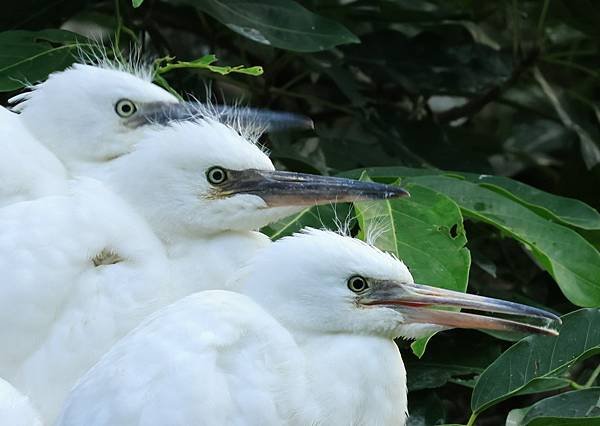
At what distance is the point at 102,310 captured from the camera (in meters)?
2.80

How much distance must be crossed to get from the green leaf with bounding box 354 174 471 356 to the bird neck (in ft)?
0.36

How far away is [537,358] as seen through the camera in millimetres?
2773

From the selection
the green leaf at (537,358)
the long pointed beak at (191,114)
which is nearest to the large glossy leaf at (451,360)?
the green leaf at (537,358)

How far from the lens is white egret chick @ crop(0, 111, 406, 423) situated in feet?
9.14

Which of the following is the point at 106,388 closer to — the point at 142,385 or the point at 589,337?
the point at 142,385

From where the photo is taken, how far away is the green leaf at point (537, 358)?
2.75 metres

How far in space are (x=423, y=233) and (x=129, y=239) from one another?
0.61m

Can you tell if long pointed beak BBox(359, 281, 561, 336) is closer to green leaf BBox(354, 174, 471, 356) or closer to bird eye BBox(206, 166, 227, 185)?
green leaf BBox(354, 174, 471, 356)

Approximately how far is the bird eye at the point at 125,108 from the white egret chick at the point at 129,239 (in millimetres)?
137

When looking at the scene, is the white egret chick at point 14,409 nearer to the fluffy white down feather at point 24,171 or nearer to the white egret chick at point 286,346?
the white egret chick at point 286,346

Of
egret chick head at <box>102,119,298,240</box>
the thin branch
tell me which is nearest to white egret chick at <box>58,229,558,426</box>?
egret chick head at <box>102,119,298,240</box>

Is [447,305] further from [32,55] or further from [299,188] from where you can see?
[32,55]

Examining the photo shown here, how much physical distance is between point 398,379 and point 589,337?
0.39 meters

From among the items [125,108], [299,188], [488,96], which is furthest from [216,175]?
[488,96]
